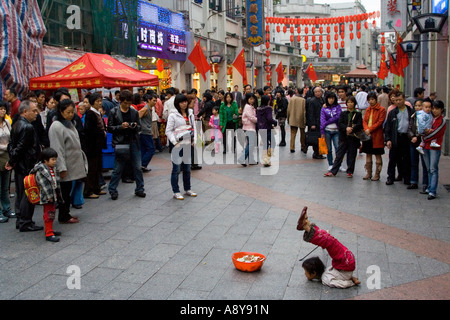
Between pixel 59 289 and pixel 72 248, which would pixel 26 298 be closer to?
pixel 59 289

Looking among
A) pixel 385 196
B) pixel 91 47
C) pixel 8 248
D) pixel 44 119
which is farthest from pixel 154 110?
pixel 8 248

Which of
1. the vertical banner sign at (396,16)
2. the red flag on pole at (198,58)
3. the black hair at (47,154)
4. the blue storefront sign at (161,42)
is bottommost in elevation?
the black hair at (47,154)

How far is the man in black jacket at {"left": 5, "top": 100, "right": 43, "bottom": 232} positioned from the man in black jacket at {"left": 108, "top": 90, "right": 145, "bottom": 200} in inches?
70.8

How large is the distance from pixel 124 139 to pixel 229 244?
3.42m

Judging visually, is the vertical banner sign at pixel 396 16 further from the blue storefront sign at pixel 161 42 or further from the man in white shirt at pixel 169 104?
the man in white shirt at pixel 169 104

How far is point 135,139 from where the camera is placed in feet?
29.5

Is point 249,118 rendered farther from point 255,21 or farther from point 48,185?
point 255,21

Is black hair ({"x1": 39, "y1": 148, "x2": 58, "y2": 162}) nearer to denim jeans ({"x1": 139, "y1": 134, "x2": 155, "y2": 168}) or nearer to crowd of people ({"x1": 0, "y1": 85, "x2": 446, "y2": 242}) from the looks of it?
crowd of people ({"x1": 0, "y1": 85, "x2": 446, "y2": 242})

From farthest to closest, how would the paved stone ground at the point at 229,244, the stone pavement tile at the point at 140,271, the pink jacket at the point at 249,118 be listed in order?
the pink jacket at the point at 249,118 < the stone pavement tile at the point at 140,271 < the paved stone ground at the point at 229,244

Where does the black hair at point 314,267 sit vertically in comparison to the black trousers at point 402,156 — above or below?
below

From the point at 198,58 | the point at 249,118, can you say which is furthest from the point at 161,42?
the point at 249,118

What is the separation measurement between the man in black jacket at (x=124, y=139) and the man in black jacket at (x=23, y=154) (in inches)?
70.8

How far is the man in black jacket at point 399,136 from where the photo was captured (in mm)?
9491

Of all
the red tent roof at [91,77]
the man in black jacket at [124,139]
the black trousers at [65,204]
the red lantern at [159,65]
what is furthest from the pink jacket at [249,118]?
the red lantern at [159,65]
